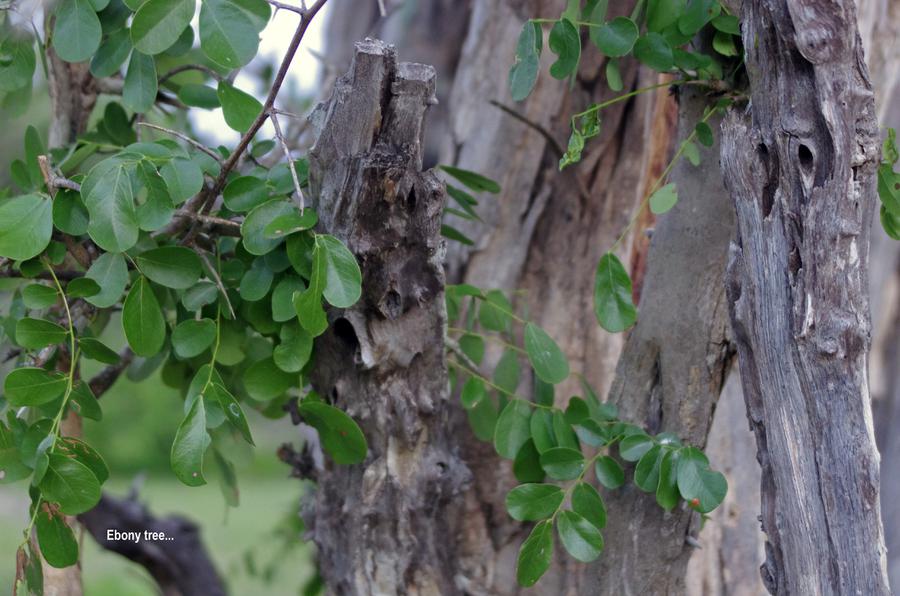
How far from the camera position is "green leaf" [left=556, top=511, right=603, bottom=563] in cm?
93

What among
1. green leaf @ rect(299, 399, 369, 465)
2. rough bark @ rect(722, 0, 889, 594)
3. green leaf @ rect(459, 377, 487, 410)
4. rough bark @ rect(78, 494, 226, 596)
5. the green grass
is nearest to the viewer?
rough bark @ rect(722, 0, 889, 594)

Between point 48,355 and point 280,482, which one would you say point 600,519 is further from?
point 280,482

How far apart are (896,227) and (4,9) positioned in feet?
3.45

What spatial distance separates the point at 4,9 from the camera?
0.96 metres

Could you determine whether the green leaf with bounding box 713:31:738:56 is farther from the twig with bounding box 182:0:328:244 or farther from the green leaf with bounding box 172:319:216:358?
the green leaf with bounding box 172:319:216:358

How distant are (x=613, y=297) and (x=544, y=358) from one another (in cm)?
15

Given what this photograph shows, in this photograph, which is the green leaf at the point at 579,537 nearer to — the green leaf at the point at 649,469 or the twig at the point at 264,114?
the green leaf at the point at 649,469

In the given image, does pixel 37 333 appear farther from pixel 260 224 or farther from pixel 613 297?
pixel 613 297

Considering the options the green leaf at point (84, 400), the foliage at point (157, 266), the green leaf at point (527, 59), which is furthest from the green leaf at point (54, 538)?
the green leaf at point (527, 59)

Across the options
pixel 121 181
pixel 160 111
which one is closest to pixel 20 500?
pixel 160 111

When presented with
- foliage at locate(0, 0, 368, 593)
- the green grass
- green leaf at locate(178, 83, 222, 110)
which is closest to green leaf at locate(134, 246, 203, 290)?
foliage at locate(0, 0, 368, 593)

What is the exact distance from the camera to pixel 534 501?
38.0 inches

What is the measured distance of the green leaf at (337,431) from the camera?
38.0 inches

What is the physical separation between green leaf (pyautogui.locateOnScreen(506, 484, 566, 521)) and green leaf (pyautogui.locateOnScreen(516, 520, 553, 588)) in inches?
1.0
